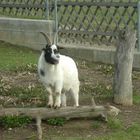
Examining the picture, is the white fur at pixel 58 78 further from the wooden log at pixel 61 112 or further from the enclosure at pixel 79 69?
the enclosure at pixel 79 69

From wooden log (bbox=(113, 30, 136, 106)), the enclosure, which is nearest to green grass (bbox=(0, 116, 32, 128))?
the enclosure

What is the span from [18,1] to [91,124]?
8916mm

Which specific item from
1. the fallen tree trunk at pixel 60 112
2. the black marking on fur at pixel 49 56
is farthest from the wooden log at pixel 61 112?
the black marking on fur at pixel 49 56

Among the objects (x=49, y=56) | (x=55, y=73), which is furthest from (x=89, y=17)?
(x=49, y=56)

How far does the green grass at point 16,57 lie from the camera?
1294cm

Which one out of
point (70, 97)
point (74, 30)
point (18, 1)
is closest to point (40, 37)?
point (74, 30)

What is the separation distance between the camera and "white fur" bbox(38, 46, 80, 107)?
825cm

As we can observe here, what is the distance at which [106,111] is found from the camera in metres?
8.59

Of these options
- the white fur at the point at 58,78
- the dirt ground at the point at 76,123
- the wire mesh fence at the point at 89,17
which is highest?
the wire mesh fence at the point at 89,17

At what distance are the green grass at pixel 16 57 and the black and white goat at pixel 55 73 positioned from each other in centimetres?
429

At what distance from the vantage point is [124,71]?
957 cm

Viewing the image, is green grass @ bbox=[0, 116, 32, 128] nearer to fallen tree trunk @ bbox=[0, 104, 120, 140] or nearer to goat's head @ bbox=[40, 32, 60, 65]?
fallen tree trunk @ bbox=[0, 104, 120, 140]

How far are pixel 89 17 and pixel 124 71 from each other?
18.3 feet

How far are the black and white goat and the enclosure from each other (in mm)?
424
